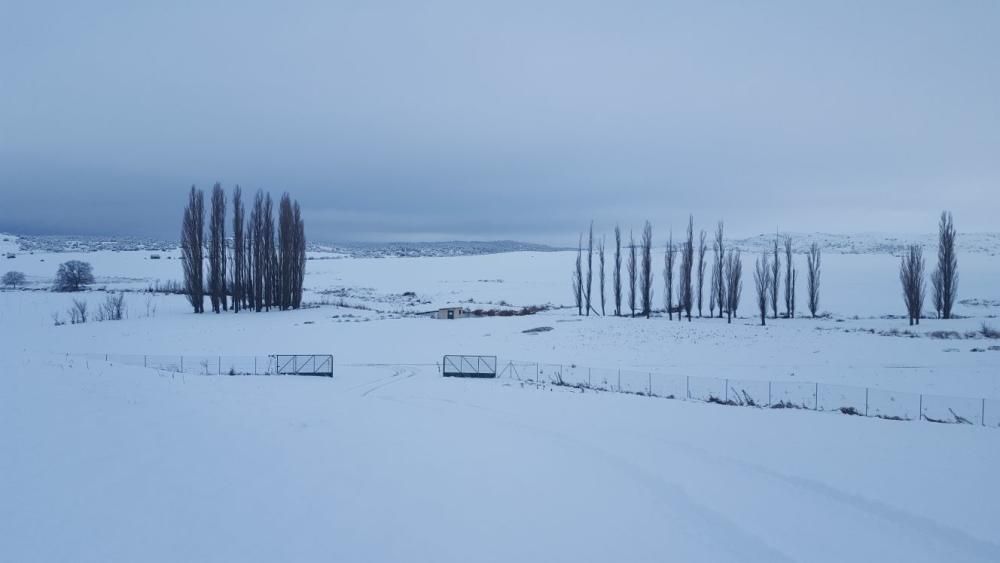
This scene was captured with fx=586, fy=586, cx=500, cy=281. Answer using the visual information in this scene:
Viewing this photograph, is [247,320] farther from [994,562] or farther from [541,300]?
[994,562]

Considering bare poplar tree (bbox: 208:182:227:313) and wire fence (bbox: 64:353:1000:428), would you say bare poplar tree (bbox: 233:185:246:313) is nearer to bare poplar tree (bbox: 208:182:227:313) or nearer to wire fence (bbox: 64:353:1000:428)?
bare poplar tree (bbox: 208:182:227:313)

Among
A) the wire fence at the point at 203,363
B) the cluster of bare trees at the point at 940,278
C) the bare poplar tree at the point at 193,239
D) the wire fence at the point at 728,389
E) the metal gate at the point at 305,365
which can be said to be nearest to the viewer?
the wire fence at the point at 728,389

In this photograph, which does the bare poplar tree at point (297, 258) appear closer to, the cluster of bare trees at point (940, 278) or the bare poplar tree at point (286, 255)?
the bare poplar tree at point (286, 255)

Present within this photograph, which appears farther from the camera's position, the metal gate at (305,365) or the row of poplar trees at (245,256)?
→ the row of poplar trees at (245,256)

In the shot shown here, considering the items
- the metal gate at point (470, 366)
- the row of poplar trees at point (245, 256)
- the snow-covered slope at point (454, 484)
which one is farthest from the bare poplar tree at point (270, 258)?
the snow-covered slope at point (454, 484)

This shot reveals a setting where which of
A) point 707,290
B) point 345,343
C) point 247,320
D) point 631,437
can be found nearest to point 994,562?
point 631,437

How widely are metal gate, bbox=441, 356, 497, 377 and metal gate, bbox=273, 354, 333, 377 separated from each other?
5076 mm

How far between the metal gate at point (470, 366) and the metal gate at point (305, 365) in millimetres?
5076

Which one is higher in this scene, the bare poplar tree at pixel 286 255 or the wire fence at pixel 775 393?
the bare poplar tree at pixel 286 255

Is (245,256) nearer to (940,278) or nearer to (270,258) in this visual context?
(270,258)

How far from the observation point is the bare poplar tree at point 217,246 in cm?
5016

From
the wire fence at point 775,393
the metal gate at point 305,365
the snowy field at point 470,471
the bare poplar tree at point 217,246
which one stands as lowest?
the wire fence at point 775,393

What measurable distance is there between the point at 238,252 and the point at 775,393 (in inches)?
1748

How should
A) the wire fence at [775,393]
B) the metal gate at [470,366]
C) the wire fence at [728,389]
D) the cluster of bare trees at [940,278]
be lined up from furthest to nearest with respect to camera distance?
1. the cluster of bare trees at [940,278]
2. the metal gate at [470,366]
3. the wire fence at [728,389]
4. the wire fence at [775,393]
